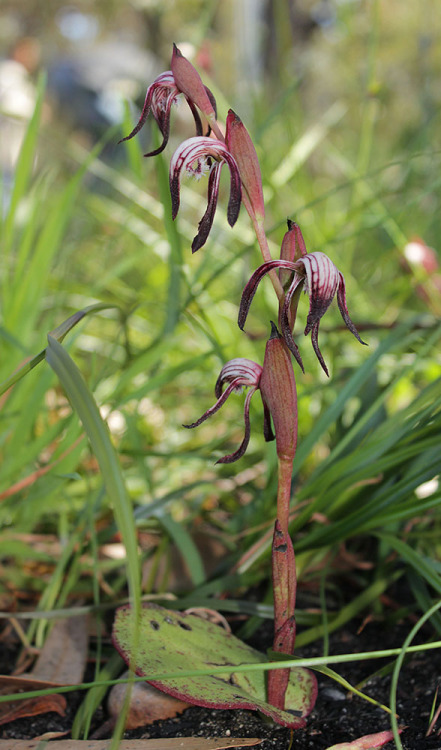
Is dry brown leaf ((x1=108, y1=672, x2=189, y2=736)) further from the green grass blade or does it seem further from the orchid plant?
the green grass blade

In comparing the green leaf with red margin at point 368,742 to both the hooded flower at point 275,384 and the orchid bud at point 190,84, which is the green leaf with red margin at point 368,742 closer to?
the hooded flower at point 275,384

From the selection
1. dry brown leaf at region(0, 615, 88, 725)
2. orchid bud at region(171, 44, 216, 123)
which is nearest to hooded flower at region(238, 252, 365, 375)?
orchid bud at region(171, 44, 216, 123)

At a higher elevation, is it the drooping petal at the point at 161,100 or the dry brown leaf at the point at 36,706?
the drooping petal at the point at 161,100

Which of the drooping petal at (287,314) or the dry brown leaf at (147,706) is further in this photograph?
the dry brown leaf at (147,706)

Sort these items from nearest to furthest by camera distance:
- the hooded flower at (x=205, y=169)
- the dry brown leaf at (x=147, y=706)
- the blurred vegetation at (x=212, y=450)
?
1. the hooded flower at (x=205, y=169)
2. the dry brown leaf at (x=147, y=706)
3. the blurred vegetation at (x=212, y=450)

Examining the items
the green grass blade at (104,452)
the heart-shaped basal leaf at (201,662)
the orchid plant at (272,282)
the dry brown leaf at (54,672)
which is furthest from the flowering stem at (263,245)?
the dry brown leaf at (54,672)

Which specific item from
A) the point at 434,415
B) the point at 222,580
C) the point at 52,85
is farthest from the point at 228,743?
the point at 52,85
